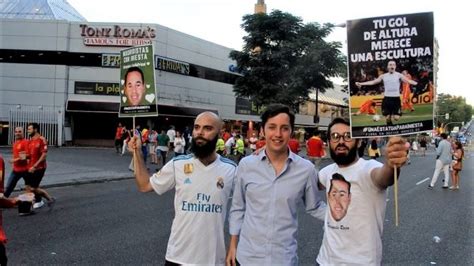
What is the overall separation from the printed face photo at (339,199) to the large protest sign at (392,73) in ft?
1.17

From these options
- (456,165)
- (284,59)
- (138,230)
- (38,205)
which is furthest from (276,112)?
(284,59)

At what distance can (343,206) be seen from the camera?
10.3ft

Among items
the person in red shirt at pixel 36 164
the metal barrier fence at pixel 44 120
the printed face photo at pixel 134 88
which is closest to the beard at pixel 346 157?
the printed face photo at pixel 134 88

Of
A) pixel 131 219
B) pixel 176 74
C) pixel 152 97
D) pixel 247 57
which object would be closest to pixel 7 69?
pixel 176 74

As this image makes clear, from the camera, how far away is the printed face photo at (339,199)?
315cm

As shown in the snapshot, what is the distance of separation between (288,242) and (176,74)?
33836 millimetres

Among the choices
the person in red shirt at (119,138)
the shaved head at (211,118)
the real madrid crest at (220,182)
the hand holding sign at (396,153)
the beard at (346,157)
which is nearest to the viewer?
the hand holding sign at (396,153)

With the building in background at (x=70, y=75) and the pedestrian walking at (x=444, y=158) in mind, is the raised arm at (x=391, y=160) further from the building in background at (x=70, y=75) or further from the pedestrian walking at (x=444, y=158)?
the building in background at (x=70, y=75)

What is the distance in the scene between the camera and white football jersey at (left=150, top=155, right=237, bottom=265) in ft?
11.4

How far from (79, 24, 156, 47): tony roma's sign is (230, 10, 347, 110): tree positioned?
757 centimetres

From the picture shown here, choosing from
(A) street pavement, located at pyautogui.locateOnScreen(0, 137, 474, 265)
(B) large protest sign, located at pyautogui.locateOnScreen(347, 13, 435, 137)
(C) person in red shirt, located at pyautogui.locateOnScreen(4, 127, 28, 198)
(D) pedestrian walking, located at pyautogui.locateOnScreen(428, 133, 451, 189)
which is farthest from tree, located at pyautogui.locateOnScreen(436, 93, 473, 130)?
(B) large protest sign, located at pyautogui.locateOnScreen(347, 13, 435, 137)

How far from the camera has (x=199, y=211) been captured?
138 inches

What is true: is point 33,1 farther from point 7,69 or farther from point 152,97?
point 152,97

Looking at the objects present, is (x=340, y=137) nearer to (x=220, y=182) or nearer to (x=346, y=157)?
(x=346, y=157)
